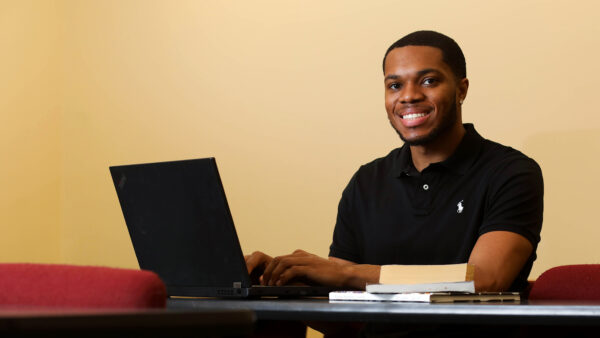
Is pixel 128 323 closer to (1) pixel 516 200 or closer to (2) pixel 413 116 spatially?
(1) pixel 516 200

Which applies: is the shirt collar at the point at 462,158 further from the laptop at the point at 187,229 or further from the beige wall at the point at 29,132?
the beige wall at the point at 29,132

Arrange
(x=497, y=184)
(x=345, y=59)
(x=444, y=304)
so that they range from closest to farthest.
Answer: (x=444, y=304) → (x=497, y=184) → (x=345, y=59)

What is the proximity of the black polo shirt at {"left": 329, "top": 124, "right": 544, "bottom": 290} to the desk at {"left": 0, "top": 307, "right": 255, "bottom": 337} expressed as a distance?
137cm

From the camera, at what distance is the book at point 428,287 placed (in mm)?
1412

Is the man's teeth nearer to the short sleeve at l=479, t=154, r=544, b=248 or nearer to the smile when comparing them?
the smile

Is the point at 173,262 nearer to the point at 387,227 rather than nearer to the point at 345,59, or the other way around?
the point at 387,227

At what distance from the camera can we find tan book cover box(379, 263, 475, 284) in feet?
4.75

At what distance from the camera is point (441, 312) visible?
1.25m

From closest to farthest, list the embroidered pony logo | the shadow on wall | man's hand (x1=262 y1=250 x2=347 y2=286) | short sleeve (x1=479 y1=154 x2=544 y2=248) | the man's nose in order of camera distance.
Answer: man's hand (x1=262 y1=250 x2=347 y2=286) → short sleeve (x1=479 y1=154 x2=544 y2=248) → the embroidered pony logo → the man's nose → the shadow on wall

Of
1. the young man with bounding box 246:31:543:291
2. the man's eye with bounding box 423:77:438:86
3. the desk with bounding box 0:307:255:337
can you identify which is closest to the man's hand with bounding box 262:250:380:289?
the young man with bounding box 246:31:543:291

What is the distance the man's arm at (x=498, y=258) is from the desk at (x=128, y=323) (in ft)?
3.89

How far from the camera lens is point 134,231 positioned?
5.88 ft

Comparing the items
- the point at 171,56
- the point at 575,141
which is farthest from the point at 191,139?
the point at 575,141

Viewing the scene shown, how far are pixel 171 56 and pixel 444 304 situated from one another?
2.61 m
